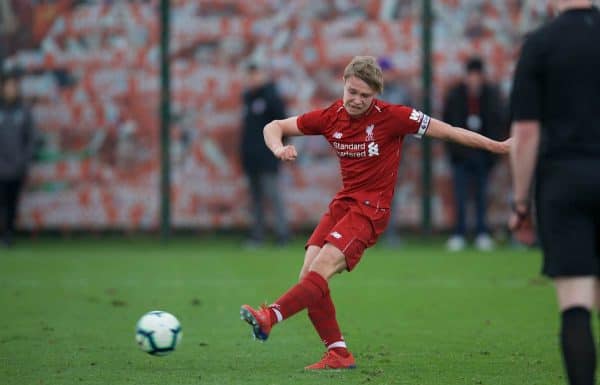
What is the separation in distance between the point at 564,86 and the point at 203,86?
1222 centimetres

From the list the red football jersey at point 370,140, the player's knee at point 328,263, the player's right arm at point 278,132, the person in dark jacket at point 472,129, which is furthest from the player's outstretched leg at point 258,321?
the person in dark jacket at point 472,129

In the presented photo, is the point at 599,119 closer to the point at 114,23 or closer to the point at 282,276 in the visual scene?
the point at 282,276

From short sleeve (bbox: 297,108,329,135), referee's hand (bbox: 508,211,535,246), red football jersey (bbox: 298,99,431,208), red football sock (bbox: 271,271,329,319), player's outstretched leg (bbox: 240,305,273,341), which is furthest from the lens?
short sleeve (bbox: 297,108,329,135)

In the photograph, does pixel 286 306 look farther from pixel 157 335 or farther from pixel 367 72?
pixel 367 72

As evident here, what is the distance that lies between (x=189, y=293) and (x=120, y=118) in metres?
6.06

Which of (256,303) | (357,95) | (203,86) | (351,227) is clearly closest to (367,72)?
(357,95)

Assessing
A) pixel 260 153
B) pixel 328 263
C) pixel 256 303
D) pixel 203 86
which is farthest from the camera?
pixel 203 86

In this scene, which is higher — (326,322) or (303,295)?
(303,295)

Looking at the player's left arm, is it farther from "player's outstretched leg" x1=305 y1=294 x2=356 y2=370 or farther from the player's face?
"player's outstretched leg" x1=305 y1=294 x2=356 y2=370

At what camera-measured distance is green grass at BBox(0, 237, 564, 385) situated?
7496 millimetres

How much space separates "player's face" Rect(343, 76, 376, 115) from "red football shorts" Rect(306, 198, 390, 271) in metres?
0.62

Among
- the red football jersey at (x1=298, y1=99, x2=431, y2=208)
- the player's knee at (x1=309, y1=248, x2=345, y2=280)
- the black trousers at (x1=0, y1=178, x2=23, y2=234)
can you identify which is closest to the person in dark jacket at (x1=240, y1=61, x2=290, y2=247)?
the black trousers at (x1=0, y1=178, x2=23, y2=234)

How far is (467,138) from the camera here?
736 cm

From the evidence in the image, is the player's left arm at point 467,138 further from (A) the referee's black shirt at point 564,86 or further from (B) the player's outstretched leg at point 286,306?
(A) the referee's black shirt at point 564,86
